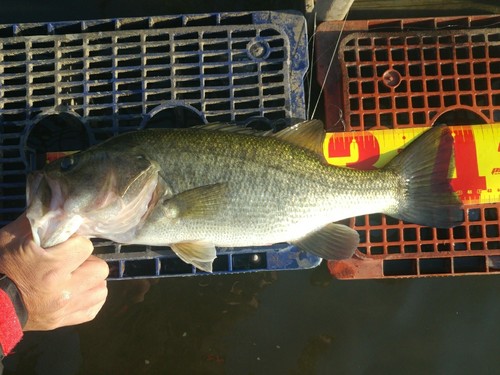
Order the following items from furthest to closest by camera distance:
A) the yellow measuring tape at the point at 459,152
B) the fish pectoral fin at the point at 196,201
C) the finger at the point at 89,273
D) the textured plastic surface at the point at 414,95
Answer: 1. the textured plastic surface at the point at 414,95
2. the yellow measuring tape at the point at 459,152
3. the finger at the point at 89,273
4. the fish pectoral fin at the point at 196,201

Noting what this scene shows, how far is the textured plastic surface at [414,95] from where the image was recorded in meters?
2.82

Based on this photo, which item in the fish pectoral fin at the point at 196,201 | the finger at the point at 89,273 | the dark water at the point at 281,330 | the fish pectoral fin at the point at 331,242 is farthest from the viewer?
the dark water at the point at 281,330

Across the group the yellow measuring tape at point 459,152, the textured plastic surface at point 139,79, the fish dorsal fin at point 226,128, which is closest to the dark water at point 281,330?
the textured plastic surface at point 139,79

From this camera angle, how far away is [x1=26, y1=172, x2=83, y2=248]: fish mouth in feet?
6.85

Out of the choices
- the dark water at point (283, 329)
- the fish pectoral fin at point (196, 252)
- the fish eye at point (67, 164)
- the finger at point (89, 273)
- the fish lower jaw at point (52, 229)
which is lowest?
the dark water at point (283, 329)

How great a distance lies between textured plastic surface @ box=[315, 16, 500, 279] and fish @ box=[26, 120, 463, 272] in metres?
0.38

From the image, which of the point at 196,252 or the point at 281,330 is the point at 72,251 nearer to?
the point at 196,252

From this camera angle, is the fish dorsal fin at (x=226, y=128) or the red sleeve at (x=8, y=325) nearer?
the red sleeve at (x=8, y=325)

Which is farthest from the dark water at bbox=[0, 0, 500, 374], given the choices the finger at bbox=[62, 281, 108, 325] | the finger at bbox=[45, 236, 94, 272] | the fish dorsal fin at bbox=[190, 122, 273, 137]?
the fish dorsal fin at bbox=[190, 122, 273, 137]

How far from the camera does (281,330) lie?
311 cm

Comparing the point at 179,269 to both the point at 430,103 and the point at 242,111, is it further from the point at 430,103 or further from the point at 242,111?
the point at 430,103

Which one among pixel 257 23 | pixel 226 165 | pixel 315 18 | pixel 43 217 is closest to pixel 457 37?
pixel 315 18

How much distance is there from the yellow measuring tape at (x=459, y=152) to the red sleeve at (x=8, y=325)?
1.88 m

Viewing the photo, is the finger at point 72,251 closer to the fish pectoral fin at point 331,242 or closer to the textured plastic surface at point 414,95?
the fish pectoral fin at point 331,242
